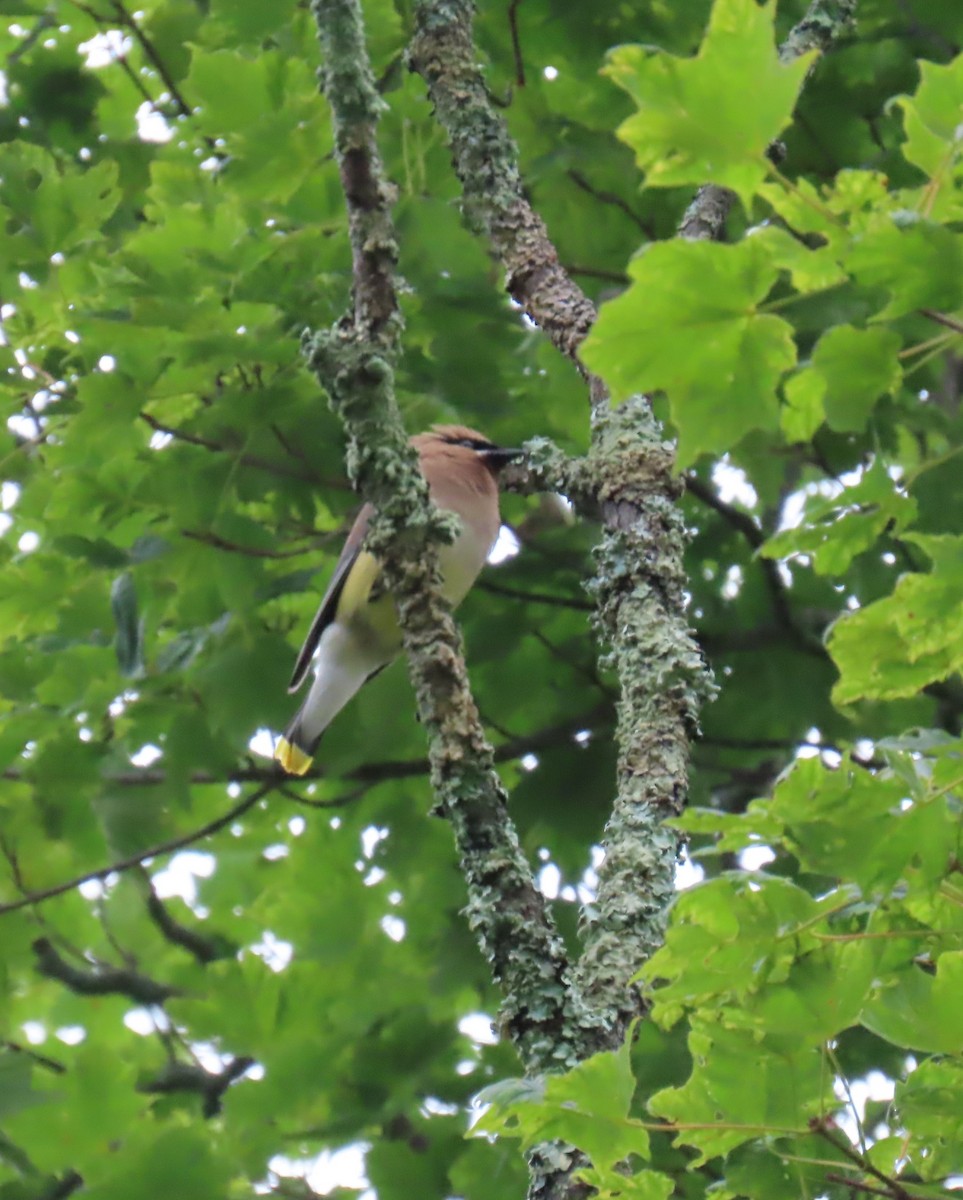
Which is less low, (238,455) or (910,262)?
(238,455)

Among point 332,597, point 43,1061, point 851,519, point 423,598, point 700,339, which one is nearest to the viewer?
point 700,339

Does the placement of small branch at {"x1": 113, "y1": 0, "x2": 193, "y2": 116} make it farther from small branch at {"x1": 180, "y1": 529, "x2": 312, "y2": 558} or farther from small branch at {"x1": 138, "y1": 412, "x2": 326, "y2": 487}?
small branch at {"x1": 180, "y1": 529, "x2": 312, "y2": 558}

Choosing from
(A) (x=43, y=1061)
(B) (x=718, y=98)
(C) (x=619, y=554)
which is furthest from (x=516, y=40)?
(A) (x=43, y=1061)

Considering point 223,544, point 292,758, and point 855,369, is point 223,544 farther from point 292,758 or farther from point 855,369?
point 855,369

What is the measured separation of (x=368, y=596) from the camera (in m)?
5.70

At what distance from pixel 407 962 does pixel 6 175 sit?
3.02 meters

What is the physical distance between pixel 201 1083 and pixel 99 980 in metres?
0.75

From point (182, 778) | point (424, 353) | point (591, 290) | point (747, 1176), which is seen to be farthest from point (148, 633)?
point (747, 1176)

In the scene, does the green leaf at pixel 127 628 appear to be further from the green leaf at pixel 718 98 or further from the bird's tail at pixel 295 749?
the green leaf at pixel 718 98

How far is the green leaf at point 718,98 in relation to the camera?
1.64 meters

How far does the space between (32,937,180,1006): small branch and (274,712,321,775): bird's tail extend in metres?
1.56

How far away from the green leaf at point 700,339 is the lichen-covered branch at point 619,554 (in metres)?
0.90

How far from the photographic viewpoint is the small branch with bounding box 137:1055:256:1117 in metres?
5.86

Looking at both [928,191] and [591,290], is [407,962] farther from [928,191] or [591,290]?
[928,191]
